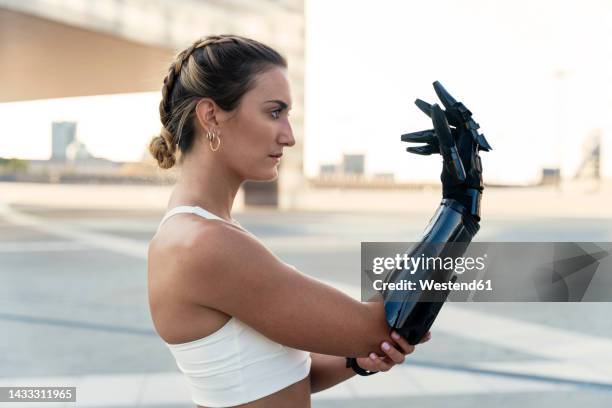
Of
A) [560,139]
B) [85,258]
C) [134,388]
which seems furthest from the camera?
[560,139]

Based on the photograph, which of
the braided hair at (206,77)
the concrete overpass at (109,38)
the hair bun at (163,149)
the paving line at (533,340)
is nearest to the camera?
the braided hair at (206,77)

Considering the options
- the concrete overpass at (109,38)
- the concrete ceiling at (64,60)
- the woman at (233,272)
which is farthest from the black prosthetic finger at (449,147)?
the concrete ceiling at (64,60)

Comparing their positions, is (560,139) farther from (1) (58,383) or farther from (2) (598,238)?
(1) (58,383)

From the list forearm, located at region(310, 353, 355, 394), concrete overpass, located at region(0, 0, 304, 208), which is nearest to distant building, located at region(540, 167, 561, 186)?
concrete overpass, located at region(0, 0, 304, 208)

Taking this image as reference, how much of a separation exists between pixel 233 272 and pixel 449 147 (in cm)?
35

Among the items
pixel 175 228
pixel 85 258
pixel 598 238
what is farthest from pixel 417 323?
pixel 598 238

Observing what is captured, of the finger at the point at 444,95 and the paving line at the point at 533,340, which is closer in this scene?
the finger at the point at 444,95

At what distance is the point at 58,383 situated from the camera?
401 centimetres

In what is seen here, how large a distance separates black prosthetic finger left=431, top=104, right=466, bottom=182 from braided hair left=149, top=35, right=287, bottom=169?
288 mm

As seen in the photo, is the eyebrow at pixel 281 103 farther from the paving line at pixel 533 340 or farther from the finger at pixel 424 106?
the paving line at pixel 533 340

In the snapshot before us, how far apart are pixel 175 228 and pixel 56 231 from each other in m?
15.0

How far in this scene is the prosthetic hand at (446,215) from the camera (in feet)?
3.09

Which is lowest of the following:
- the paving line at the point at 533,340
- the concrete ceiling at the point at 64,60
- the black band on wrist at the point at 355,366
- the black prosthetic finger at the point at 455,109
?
the paving line at the point at 533,340

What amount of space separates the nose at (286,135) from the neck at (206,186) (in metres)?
0.11
